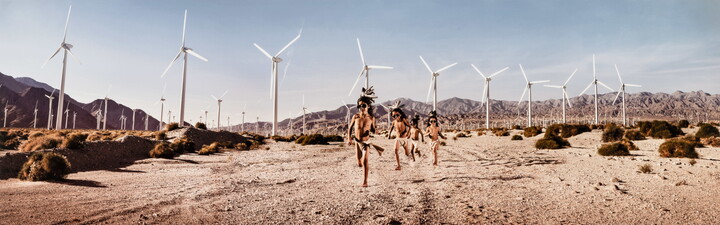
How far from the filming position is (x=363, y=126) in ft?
33.3

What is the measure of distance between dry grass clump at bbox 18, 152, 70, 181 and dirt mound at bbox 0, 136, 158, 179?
371 centimetres

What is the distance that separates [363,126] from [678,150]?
26047 mm

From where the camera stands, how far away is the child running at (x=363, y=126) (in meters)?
9.76

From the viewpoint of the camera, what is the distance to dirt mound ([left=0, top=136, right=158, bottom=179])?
2291 cm

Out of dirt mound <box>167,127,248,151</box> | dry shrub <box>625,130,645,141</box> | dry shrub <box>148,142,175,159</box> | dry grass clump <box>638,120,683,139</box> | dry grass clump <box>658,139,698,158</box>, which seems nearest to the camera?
dry grass clump <box>658,139,698,158</box>

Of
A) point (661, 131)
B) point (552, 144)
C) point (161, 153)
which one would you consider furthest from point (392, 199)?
point (661, 131)

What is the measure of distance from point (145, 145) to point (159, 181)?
76.6ft

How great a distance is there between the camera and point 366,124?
33.0 feet

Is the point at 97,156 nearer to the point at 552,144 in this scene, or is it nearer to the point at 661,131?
the point at 552,144

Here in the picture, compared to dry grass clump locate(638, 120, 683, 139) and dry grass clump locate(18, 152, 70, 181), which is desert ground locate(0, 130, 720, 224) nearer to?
dry grass clump locate(18, 152, 70, 181)

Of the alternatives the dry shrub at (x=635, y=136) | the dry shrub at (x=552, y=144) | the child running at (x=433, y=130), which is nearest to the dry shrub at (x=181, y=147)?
the child running at (x=433, y=130)

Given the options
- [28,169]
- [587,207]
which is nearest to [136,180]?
[28,169]

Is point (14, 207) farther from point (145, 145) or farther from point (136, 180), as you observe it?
point (145, 145)

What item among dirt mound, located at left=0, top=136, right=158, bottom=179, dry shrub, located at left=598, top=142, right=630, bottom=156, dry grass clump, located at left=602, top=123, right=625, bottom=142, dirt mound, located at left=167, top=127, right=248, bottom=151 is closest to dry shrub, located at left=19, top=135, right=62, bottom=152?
dirt mound, located at left=0, top=136, right=158, bottom=179
